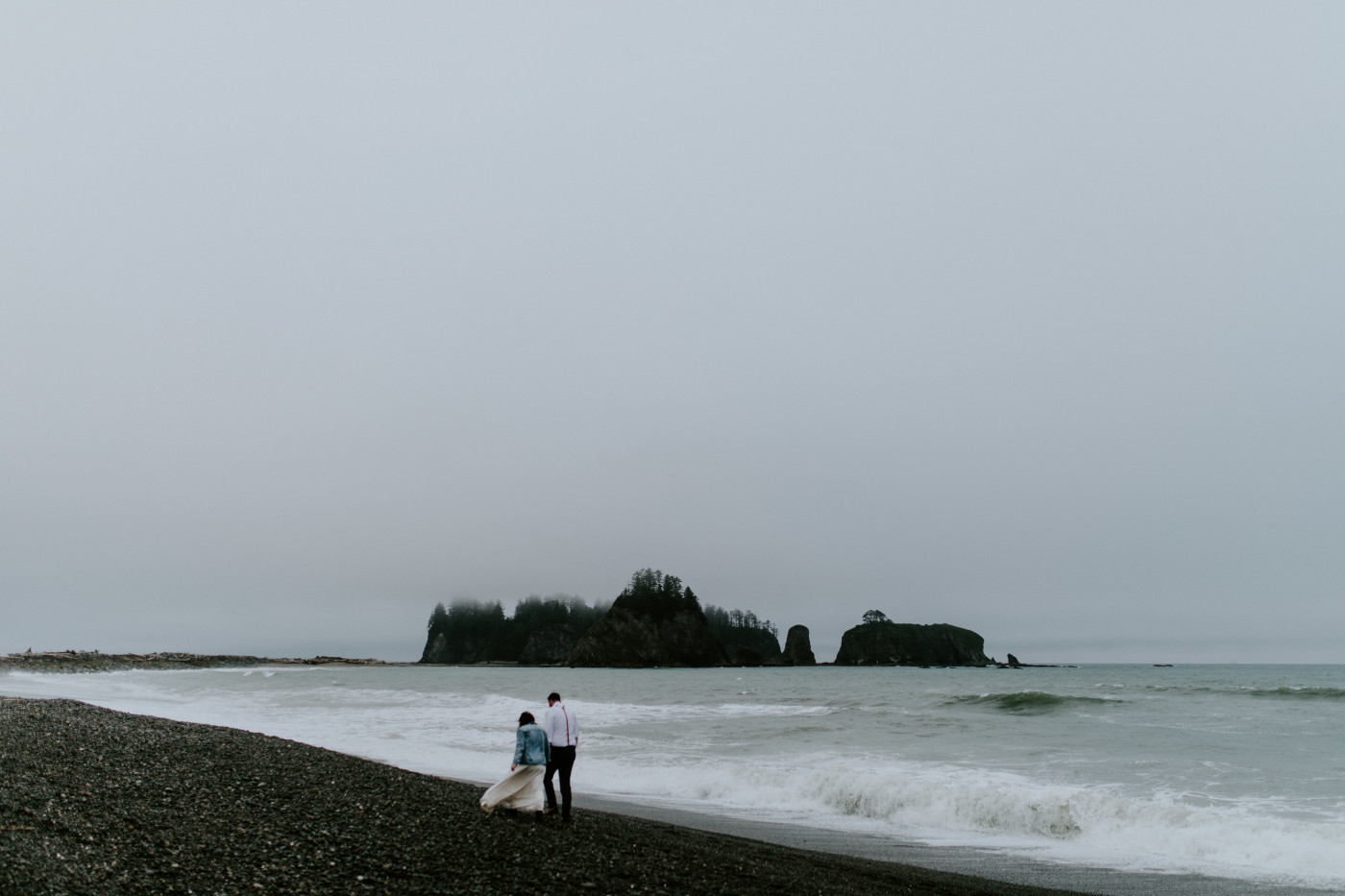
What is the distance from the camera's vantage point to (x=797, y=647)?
192m

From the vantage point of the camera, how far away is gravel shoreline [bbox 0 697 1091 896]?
8.16 metres

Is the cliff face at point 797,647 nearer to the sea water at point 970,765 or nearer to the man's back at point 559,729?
the sea water at point 970,765

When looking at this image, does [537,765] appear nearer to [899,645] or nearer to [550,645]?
[550,645]

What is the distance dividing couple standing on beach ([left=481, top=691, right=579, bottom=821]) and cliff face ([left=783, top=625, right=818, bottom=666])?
185 m

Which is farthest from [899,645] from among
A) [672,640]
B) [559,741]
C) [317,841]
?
[317,841]

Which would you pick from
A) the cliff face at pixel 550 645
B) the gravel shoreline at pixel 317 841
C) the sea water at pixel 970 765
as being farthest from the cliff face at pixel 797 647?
the gravel shoreline at pixel 317 841

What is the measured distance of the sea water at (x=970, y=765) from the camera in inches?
605

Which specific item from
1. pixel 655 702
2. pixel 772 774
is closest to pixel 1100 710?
pixel 655 702

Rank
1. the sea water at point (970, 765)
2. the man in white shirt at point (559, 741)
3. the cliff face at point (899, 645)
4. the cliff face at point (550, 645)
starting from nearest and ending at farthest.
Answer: the man in white shirt at point (559, 741), the sea water at point (970, 765), the cliff face at point (550, 645), the cliff face at point (899, 645)

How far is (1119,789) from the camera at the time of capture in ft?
64.2

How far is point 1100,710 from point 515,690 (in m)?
42.5

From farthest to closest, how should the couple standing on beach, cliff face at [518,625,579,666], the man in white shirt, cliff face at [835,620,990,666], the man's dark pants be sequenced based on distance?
cliff face at [835,620,990,666] → cliff face at [518,625,579,666] → the man in white shirt → the couple standing on beach → the man's dark pants

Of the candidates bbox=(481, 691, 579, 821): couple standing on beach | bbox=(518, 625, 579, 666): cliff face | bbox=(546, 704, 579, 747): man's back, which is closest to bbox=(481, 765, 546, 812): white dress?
bbox=(481, 691, 579, 821): couple standing on beach

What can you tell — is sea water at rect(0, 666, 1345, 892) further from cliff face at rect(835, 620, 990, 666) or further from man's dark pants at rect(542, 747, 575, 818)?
cliff face at rect(835, 620, 990, 666)
